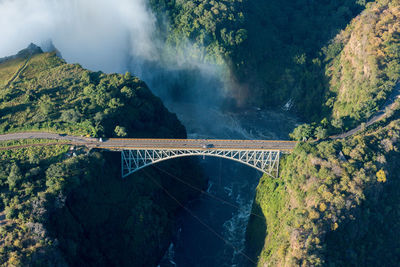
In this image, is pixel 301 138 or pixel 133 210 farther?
pixel 301 138

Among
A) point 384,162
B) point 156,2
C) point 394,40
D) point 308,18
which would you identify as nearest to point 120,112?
point 384,162

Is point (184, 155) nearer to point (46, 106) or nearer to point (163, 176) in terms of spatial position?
point (163, 176)

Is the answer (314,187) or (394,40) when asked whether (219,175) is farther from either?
(394,40)

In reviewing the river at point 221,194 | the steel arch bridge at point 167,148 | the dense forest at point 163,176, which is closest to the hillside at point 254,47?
the dense forest at point 163,176

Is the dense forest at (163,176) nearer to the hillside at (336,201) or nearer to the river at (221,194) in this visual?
the hillside at (336,201)

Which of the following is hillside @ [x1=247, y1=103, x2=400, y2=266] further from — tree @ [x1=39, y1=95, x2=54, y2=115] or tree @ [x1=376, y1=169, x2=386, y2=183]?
tree @ [x1=39, y1=95, x2=54, y2=115]

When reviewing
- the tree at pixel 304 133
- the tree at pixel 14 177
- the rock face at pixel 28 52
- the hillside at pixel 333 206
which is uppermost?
the rock face at pixel 28 52
